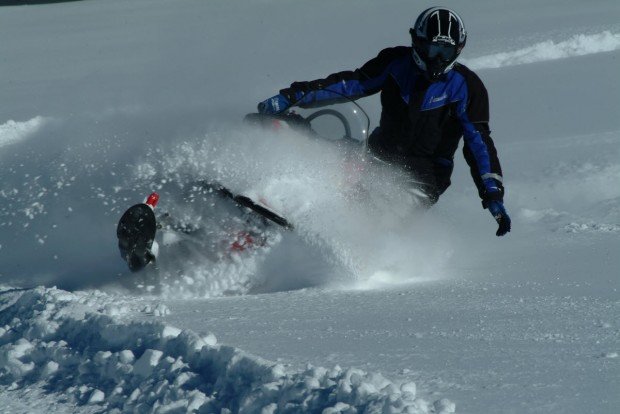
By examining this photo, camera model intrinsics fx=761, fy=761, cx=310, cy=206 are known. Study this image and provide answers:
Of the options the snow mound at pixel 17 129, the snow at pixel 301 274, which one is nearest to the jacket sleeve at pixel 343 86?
the snow at pixel 301 274

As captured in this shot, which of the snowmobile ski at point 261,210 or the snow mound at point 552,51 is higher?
the snow mound at point 552,51

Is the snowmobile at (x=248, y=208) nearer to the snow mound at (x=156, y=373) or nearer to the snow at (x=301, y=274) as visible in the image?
the snow at (x=301, y=274)

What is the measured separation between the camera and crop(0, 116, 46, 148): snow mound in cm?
867

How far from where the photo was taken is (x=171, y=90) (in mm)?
10906

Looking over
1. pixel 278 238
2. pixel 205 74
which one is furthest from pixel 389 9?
pixel 278 238

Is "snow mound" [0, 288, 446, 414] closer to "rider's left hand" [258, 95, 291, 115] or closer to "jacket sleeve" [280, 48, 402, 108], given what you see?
"rider's left hand" [258, 95, 291, 115]

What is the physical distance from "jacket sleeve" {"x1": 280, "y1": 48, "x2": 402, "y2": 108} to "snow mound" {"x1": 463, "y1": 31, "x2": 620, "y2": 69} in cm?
681

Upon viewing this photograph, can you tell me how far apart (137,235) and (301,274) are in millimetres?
1005

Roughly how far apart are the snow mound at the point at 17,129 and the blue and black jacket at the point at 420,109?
469 centimetres

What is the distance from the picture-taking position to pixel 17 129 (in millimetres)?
9000

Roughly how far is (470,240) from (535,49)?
7406 millimetres

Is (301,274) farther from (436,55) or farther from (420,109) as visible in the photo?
(436,55)

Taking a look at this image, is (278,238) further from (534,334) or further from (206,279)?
(534,334)

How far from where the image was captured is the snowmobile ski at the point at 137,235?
166 inches
